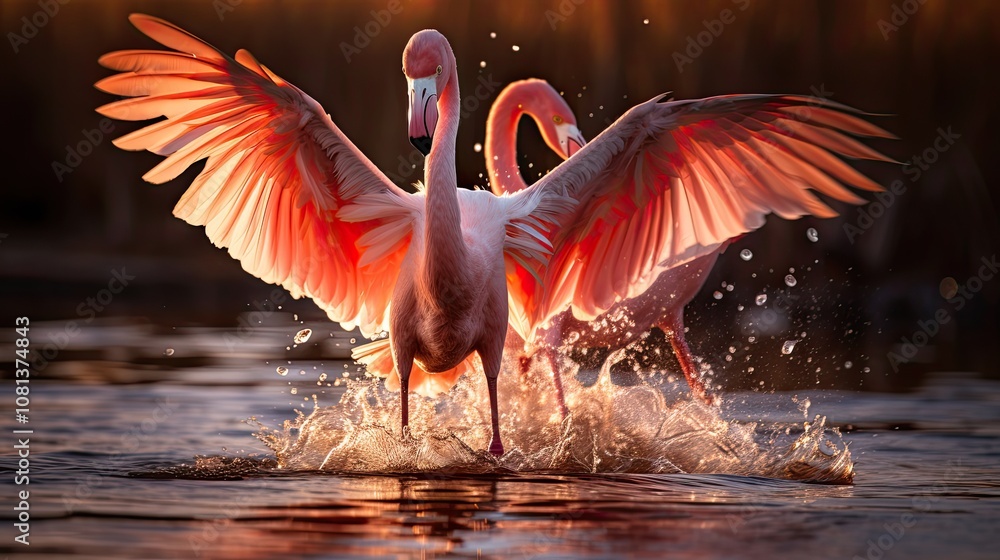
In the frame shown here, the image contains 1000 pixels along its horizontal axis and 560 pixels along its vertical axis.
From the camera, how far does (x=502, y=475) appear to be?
210 inches

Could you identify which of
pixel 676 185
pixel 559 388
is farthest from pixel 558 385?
pixel 676 185

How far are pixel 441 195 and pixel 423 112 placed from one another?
1.25 feet

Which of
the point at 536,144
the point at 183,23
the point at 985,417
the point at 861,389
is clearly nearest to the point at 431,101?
the point at 985,417

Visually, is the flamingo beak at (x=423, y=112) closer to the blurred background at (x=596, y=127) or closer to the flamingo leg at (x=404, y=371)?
the flamingo leg at (x=404, y=371)

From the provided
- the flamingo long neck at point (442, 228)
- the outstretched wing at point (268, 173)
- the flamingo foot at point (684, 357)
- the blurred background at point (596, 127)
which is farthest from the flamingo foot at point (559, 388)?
the blurred background at point (596, 127)

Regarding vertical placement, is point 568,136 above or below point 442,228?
above

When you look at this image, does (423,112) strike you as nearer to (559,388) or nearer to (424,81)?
(424,81)

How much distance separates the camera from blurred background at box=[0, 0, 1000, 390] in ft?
40.7

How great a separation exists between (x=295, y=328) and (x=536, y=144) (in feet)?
10.2

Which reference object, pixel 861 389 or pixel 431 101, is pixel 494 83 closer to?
pixel 861 389

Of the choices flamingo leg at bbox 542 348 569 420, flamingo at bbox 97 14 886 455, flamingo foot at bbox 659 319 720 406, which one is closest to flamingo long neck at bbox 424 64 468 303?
flamingo at bbox 97 14 886 455

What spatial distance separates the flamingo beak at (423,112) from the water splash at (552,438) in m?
1.36

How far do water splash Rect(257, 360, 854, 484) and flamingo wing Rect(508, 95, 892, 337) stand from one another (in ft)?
1.64

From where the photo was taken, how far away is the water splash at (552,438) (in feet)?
17.8
